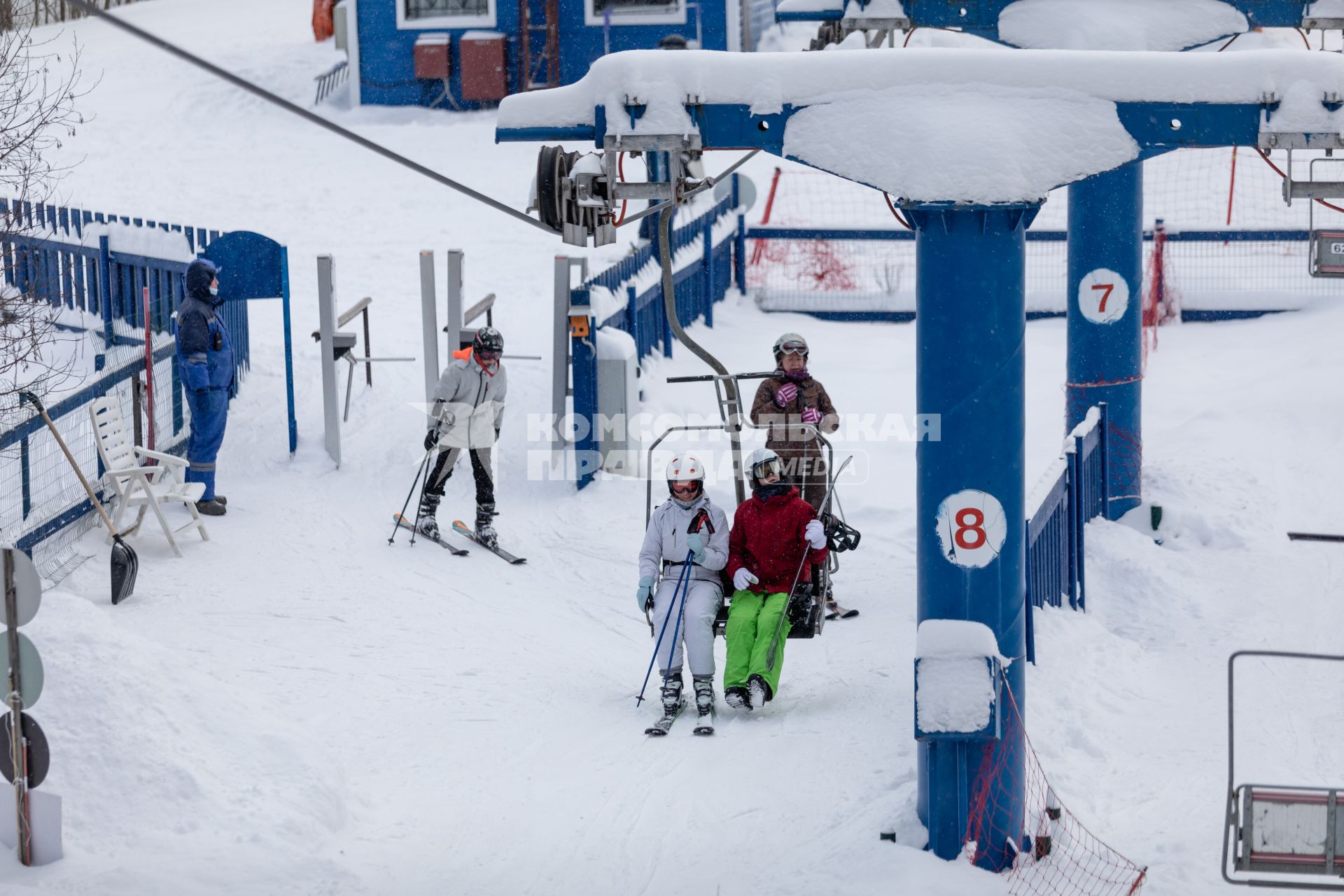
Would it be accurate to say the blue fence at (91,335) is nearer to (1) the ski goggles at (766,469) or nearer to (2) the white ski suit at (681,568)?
(2) the white ski suit at (681,568)

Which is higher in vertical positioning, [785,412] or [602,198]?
[602,198]

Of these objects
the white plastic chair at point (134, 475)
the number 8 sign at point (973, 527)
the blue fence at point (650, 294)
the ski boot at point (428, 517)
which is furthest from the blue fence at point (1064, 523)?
the white plastic chair at point (134, 475)

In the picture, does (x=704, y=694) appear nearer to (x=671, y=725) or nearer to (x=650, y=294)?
(x=671, y=725)

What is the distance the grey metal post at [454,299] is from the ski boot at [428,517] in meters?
1.65

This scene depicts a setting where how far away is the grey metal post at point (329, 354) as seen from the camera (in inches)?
543

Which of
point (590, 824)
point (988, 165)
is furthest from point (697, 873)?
point (988, 165)

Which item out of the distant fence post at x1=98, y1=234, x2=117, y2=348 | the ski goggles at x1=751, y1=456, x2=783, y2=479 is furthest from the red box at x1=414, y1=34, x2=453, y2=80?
the ski goggles at x1=751, y1=456, x2=783, y2=479

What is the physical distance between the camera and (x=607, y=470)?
45.5 feet

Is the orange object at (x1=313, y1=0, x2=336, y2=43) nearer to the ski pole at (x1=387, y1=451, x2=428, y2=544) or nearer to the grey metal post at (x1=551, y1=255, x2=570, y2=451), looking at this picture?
the grey metal post at (x1=551, y1=255, x2=570, y2=451)

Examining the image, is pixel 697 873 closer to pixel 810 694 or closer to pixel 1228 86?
pixel 810 694

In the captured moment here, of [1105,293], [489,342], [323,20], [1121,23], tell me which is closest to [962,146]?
[1121,23]

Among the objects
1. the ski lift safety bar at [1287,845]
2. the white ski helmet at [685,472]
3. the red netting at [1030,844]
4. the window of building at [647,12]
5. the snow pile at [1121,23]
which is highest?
the window of building at [647,12]

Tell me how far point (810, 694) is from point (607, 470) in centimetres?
439

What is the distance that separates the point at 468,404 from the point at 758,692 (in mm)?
3950
